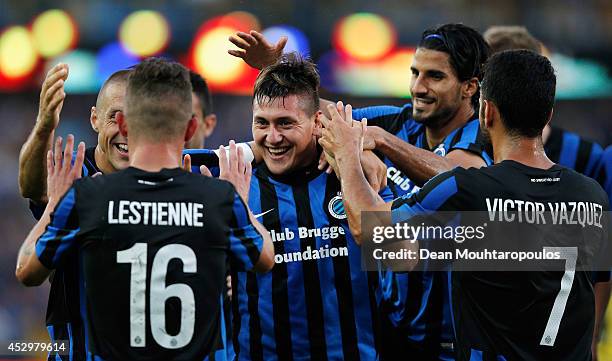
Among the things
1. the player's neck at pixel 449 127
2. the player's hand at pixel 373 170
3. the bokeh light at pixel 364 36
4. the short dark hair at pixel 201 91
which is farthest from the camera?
the bokeh light at pixel 364 36

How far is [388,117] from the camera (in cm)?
596

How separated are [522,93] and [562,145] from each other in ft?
7.97

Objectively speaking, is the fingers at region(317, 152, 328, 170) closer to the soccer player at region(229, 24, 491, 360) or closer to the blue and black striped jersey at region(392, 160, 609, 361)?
the soccer player at region(229, 24, 491, 360)

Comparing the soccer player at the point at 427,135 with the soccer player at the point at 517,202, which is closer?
the soccer player at the point at 517,202

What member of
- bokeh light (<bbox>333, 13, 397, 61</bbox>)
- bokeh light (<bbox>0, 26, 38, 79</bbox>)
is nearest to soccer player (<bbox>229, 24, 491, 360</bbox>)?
bokeh light (<bbox>333, 13, 397, 61</bbox>)

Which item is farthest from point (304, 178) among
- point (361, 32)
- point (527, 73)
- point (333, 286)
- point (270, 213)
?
point (361, 32)

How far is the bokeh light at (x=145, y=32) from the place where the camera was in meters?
13.7

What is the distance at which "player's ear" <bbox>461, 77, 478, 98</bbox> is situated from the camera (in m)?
5.79

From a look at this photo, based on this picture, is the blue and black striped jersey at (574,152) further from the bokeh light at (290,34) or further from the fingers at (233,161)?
the bokeh light at (290,34)

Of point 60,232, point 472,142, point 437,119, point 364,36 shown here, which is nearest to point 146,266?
point 60,232

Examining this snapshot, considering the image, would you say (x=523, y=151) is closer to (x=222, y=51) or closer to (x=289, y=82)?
(x=289, y=82)

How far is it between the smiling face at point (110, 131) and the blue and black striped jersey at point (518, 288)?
155cm

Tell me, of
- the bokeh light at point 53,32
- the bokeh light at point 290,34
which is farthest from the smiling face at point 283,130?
the bokeh light at point 53,32

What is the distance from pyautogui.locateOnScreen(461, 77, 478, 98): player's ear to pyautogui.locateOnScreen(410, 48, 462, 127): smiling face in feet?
0.14
